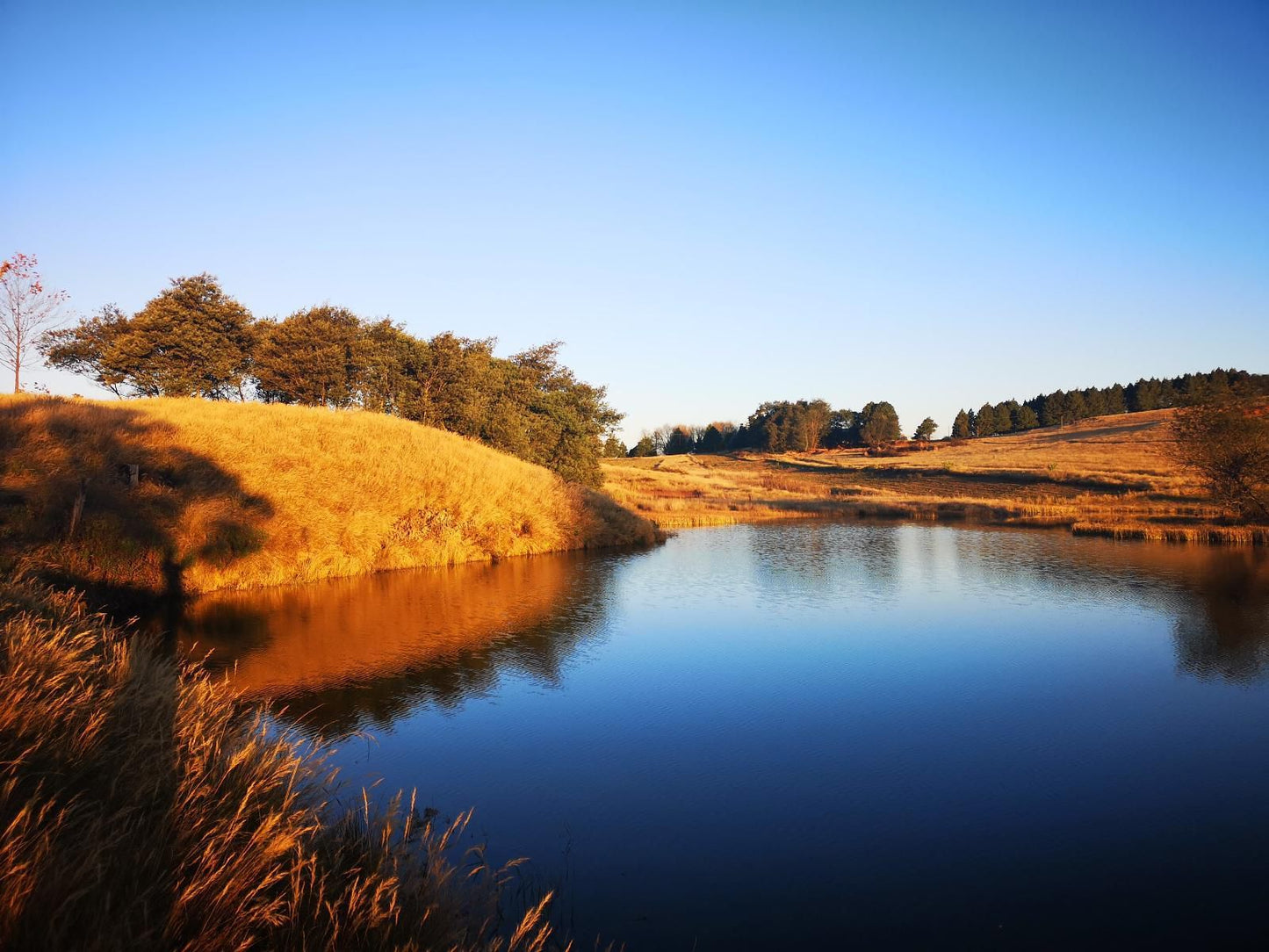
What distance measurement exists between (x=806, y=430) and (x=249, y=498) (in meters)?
83.6

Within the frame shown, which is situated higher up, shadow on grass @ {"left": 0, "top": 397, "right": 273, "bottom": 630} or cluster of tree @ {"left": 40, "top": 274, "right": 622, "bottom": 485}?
cluster of tree @ {"left": 40, "top": 274, "right": 622, "bottom": 485}

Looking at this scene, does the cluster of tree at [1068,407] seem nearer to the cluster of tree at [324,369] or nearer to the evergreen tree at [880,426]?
the evergreen tree at [880,426]

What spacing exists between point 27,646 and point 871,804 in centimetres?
741

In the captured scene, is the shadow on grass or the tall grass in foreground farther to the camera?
the shadow on grass

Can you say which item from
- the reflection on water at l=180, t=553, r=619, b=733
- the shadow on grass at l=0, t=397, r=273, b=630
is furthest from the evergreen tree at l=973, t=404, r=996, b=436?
the shadow on grass at l=0, t=397, r=273, b=630

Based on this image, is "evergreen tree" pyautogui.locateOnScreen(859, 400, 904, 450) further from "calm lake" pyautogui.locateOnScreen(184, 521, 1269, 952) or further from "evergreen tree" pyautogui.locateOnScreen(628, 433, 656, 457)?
"calm lake" pyautogui.locateOnScreen(184, 521, 1269, 952)

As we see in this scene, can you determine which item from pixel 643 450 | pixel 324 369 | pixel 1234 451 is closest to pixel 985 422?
pixel 643 450

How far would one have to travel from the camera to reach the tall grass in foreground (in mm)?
3307

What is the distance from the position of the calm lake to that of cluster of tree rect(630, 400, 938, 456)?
76959 mm

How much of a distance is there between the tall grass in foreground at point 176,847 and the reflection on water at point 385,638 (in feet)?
13.3

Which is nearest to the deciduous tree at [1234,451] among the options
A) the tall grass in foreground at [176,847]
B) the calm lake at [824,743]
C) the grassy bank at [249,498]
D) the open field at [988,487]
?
the open field at [988,487]

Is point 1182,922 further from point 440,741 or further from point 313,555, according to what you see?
point 313,555

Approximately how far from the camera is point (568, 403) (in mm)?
45562

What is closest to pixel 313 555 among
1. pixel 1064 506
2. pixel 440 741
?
pixel 440 741
